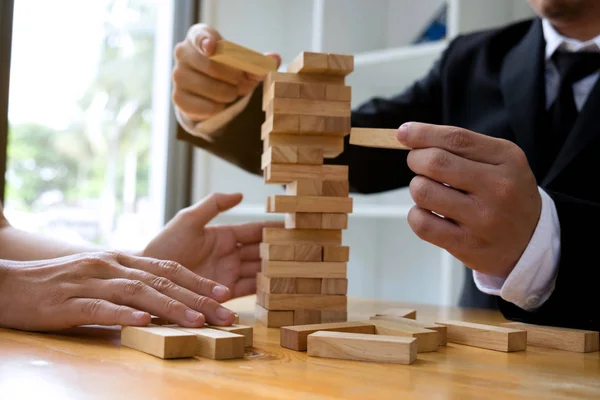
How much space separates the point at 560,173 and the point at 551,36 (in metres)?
0.47

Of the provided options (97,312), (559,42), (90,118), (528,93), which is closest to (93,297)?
(97,312)

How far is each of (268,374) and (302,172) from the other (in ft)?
→ 1.72

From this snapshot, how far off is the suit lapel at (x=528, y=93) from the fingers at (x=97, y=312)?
1.27 meters

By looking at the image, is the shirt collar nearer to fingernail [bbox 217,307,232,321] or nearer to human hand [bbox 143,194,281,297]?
human hand [bbox 143,194,281,297]

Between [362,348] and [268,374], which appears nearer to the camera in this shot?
[268,374]

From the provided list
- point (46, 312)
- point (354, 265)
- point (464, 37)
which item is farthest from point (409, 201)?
point (46, 312)

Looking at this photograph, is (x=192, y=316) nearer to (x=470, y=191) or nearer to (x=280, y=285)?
(x=280, y=285)

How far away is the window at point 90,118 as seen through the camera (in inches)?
99.6

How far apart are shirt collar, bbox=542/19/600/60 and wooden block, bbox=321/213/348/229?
1006mm

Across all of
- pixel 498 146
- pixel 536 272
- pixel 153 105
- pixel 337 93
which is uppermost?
pixel 153 105

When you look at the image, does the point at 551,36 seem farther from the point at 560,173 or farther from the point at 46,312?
the point at 46,312

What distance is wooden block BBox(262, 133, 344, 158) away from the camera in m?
1.23

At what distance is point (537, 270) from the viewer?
3.64 ft

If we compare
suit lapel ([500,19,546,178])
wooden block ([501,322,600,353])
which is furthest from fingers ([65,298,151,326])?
suit lapel ([500,19,546,178])
